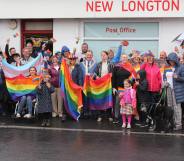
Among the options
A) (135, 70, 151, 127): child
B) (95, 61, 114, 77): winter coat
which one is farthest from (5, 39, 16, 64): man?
(135, 70, 151, 127): child

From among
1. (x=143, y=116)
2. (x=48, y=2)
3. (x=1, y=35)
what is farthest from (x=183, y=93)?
(x=1, y=35)

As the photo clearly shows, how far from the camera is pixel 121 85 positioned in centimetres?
1405

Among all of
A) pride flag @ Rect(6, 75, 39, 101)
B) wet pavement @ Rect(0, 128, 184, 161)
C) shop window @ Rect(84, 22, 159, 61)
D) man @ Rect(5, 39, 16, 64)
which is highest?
shop window @ Rect(84, 22, 159, 61)

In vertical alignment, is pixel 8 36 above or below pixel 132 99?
above

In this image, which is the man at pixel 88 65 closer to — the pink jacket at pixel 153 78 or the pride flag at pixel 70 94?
the pride flag at pixel 70 94

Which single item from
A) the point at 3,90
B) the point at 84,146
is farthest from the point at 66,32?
the point at 84,146

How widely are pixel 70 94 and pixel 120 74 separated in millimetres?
→ 1590

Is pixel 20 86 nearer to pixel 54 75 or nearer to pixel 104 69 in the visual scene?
pixel 54 75

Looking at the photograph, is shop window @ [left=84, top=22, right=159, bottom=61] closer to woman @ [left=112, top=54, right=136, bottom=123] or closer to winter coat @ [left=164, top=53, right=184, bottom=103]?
woman @ [left=112, top=54, right=136, bottom=123]

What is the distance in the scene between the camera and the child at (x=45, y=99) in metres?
13.6

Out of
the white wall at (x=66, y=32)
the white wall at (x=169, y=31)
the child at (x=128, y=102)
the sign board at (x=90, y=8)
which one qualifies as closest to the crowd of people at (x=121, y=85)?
the child at (x=128, y=102)

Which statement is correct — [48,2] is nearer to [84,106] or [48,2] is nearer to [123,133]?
[84,106]

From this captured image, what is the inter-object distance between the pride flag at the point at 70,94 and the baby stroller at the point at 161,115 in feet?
7.31

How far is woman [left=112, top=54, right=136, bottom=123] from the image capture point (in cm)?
1399
